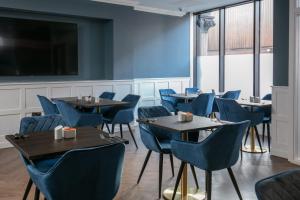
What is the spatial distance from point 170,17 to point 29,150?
6.55 m

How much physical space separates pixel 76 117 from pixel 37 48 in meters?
2.09

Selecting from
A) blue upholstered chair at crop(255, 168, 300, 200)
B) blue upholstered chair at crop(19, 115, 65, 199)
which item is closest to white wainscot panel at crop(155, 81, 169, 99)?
blue upholstered chair at crop(19, 115, 65, 199)

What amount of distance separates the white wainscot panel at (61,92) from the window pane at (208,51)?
3630mm

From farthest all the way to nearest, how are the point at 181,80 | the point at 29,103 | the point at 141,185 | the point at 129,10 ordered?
the point at 181,80 < the point at 129,10 < the point at 29,103 < the point at 141,185

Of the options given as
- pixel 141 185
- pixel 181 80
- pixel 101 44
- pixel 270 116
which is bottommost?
pixel 141 185

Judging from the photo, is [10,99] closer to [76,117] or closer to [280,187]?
[76,117]

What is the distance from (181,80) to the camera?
8.57m

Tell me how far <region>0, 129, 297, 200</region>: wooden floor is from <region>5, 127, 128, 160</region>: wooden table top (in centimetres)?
98

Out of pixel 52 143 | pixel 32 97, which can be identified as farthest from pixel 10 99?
pixel 52 143

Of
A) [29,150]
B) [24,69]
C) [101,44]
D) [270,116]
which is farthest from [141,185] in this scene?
[101,44]

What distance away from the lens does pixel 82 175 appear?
2207 millimetres

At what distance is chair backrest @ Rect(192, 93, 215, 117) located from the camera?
20.7ft

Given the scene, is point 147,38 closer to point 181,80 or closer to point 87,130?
point 181,80

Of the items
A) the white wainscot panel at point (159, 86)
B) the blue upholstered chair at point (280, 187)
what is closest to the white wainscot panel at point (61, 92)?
the white wainscot panel at point (159, 86)
